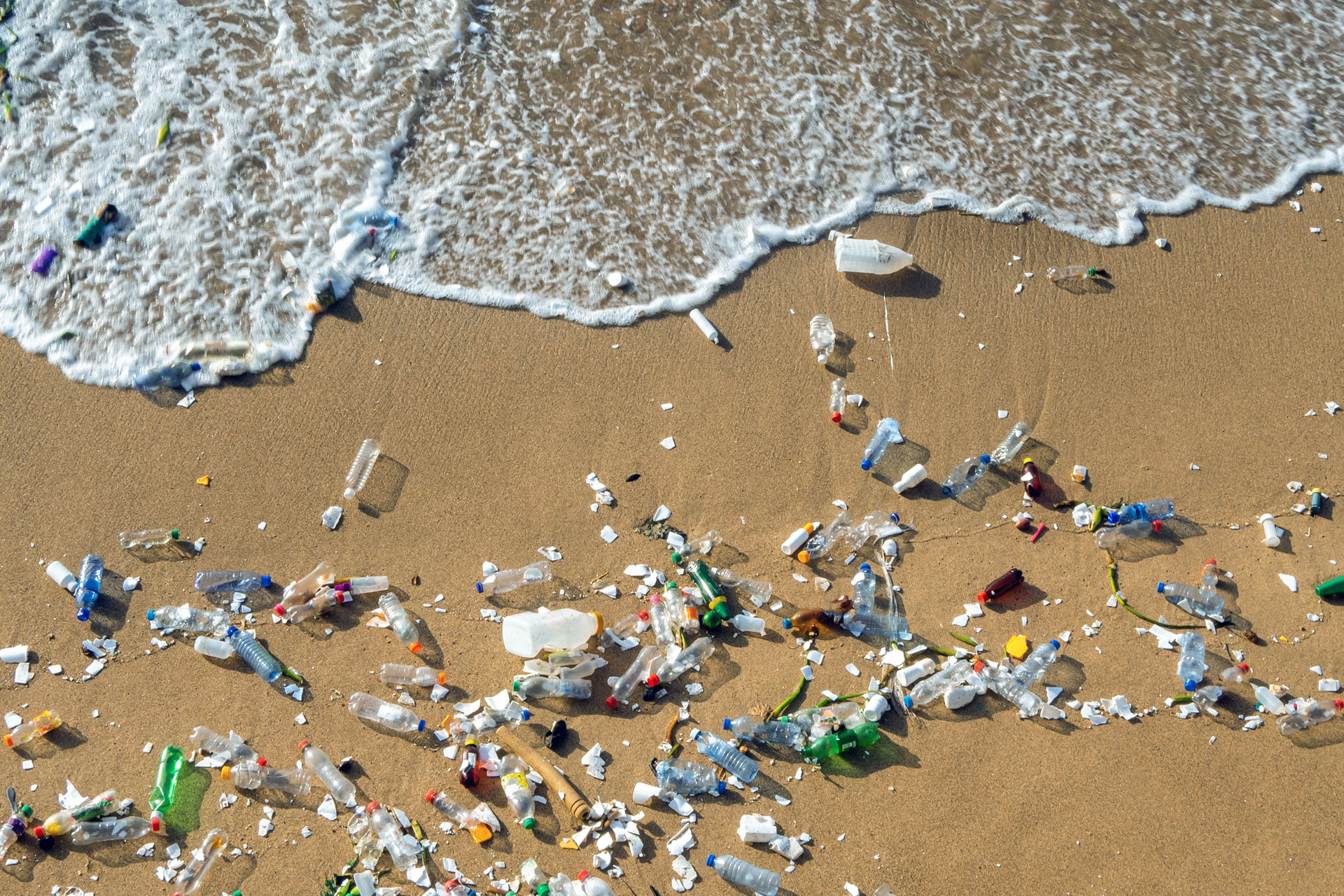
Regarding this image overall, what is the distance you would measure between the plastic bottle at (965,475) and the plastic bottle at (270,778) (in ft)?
11.0

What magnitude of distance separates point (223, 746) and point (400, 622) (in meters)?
0.90

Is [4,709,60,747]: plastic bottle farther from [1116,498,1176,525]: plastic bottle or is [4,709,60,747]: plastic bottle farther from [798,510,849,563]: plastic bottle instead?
[1116,498,1176,525]: plastic bottle

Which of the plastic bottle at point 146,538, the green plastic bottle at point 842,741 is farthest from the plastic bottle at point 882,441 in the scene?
the plastic bottle at point 146,538

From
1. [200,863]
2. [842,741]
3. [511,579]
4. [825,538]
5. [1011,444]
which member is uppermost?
[1011,444]

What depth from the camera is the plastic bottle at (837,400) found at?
4.43 meters

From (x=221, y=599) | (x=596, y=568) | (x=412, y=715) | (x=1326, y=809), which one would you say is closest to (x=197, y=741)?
(x=221, y=599)

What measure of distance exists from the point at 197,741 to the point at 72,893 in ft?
2.29

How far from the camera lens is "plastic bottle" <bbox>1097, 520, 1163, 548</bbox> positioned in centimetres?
409

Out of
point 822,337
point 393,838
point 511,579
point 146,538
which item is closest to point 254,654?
point 146,538

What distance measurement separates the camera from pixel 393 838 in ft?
11.2

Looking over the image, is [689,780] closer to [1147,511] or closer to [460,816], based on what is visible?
[460,816]

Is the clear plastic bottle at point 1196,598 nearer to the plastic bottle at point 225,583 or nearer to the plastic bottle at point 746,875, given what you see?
the plastic bottle at point 746,875

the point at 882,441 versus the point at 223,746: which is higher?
the point at 882,441

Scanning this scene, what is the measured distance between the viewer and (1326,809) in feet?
11.3
